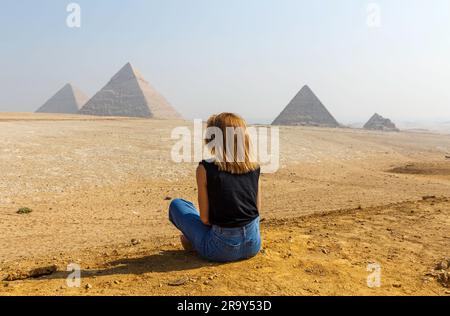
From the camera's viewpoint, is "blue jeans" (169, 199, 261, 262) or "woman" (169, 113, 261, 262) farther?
"blue jeans" (169, 199, 261, 262)

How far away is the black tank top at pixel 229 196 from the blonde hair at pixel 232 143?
0.26ft

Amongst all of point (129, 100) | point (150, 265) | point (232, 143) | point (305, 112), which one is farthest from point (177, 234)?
point (129, 100)

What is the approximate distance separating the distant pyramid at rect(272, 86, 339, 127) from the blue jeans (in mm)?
92682

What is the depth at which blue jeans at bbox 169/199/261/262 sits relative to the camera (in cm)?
493

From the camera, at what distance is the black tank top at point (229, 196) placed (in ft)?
15.5

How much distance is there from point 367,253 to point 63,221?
6370 millimetres

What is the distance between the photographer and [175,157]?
62.3ft

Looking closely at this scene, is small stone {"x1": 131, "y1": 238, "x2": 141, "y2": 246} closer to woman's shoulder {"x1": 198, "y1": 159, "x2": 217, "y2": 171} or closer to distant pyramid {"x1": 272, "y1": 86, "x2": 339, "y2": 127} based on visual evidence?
woman's shoulder {"x1": 198, "y1": 159, "x2": 217, "y2": 171}

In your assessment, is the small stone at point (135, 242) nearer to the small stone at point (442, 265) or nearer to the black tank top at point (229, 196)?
the black tank top at point (229, 196)

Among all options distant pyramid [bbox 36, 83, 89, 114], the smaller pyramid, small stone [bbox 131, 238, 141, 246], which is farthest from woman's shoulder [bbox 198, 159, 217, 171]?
distant pyramid [bbox 36, 83, 89, 114]

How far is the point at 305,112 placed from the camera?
336ft
